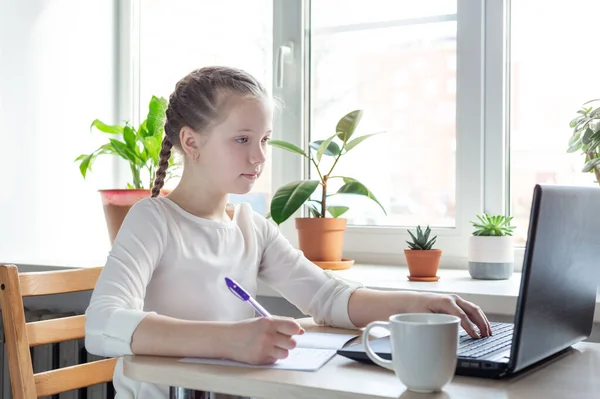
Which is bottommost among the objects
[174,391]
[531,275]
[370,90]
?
[174,391]

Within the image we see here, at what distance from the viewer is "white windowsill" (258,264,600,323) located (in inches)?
55.7

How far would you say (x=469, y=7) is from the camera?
1845 millimetres

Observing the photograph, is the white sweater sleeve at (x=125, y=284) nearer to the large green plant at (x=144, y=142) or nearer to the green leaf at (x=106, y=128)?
the large green plant at (x=144, y=142)

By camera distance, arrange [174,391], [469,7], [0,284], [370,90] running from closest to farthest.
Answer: [174,391] < [0,284] < [469,7] < [370,90]

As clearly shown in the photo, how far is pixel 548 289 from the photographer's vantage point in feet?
2.79

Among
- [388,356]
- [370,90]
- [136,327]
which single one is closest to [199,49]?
[370,90]

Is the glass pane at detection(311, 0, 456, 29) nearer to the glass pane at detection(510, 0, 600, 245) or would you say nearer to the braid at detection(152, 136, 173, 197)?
the glass pane at detection(510, 0, 600, 245)

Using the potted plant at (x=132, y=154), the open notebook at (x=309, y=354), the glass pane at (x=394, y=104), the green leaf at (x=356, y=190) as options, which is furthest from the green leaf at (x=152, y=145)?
the open notebook at (x=309, y=354)

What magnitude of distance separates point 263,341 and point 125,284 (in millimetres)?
304

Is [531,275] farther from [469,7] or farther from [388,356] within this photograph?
[469,7]

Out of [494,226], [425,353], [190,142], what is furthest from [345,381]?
[494,226]

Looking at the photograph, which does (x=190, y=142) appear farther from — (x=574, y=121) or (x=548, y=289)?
(x=574, y=121)

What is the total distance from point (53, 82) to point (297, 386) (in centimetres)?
164

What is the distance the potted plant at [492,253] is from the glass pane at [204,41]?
0.70 m
